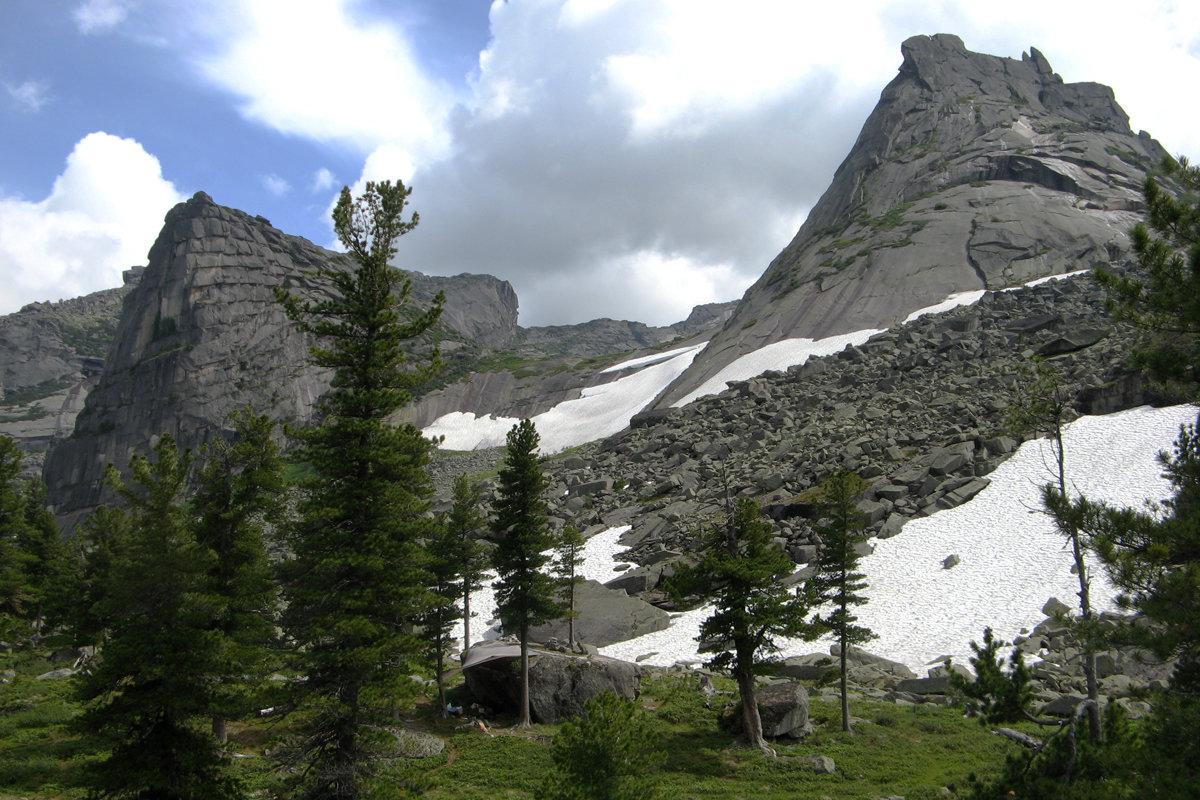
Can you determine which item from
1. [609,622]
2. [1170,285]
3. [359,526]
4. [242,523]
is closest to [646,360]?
[609,622]

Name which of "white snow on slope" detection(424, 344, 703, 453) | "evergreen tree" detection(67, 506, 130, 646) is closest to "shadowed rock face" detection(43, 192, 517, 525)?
"white snow on slope" detection(424, 344, 703, 453)

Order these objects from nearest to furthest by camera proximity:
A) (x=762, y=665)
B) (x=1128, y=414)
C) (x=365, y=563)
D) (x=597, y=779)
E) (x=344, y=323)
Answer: (x=597, y=779)
(x=365, y=563)
(x=344, y=323)
(x=762, y=665)
(x=1128, y=414)

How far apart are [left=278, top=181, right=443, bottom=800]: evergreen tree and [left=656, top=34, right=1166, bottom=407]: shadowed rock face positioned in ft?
193

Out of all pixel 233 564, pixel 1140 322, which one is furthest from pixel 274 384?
pixel 1140 322

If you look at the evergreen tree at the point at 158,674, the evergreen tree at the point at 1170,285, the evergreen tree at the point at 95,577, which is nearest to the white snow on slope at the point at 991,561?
the evergreen tree at the point at 1170,285

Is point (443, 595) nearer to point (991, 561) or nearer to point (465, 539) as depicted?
point (465, 539)

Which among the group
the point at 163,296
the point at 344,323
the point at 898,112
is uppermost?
the point at 898,112

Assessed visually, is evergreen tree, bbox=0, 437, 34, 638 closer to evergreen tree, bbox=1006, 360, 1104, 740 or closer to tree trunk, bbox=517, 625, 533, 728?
tree trunk, bbox=517, 625, 533, 728

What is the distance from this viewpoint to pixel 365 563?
13.4 m

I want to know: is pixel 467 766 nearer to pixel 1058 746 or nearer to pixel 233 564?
pixel 233 564

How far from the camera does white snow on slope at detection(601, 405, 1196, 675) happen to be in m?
24.3

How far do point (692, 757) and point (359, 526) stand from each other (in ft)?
37.3

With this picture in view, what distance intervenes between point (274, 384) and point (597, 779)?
4614 inches

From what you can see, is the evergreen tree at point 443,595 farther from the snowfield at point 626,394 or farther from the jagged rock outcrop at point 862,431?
the snowfield at point 626,394
